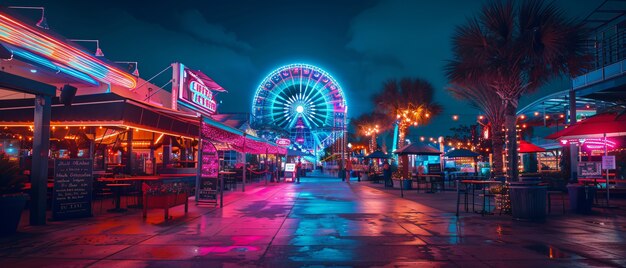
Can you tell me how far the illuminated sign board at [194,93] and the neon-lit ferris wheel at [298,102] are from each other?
2763cm

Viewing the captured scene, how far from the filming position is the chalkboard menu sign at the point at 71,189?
9898 mm

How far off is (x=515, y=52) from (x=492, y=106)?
6.83 meters

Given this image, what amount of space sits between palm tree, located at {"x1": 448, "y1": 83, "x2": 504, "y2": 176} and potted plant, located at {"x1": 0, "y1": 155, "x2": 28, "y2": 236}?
15501 millimetres

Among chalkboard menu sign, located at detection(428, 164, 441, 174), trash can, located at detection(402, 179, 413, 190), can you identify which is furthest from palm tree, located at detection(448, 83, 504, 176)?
trash can, located at detection(402, 179, 413, 190)

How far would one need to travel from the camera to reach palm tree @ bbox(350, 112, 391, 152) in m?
48.1

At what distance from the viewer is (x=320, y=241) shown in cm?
775

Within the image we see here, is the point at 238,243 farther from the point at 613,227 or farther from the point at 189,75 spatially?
the point at 189,75

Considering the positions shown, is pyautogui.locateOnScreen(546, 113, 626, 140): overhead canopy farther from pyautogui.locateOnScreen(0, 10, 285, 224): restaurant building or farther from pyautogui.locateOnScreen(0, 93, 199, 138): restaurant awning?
pyautogui.locateOnScreen(0, 93, 199, 138): restaurant awning

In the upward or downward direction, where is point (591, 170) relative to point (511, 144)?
downward

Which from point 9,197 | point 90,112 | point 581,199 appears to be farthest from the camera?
point 90,112

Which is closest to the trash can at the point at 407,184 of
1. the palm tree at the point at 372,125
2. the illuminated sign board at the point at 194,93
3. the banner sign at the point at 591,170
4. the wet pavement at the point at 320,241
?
the banner sign at the point at 591,170

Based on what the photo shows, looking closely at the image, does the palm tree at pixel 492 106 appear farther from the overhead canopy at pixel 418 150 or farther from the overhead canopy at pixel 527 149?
the overhead canopy at pixel 418 150

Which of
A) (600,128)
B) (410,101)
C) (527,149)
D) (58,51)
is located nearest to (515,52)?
(600,128)

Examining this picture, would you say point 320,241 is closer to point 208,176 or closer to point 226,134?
point 208,176
